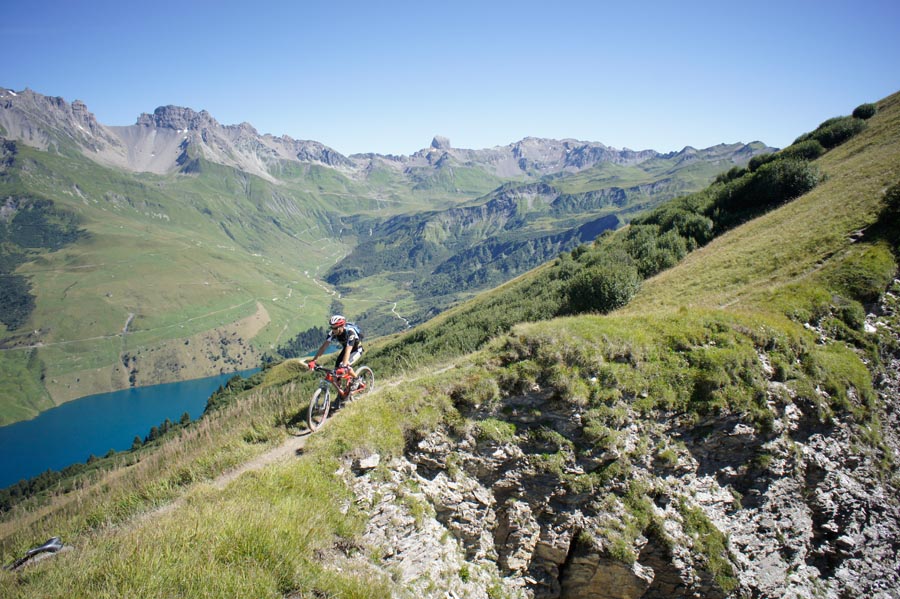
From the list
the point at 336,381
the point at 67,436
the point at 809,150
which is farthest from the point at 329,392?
the point at 67,436

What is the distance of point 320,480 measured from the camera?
416 inches

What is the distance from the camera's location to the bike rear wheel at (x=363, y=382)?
50.4ft

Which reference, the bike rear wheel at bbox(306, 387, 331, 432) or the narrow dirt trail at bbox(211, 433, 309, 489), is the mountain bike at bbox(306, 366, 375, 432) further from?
the narrow dirt trail at bbox(211, 433, 309, 489)

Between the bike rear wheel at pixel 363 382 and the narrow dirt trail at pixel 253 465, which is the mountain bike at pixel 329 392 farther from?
the narrow dirt trail at pixel 253 465

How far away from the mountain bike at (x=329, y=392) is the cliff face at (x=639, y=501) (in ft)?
8.32

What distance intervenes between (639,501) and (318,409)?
36.4 ft

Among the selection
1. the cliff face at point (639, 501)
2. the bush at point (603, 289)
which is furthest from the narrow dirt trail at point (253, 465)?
the bush at point (603, 289)

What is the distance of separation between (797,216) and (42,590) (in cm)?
4855

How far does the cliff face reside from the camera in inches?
501

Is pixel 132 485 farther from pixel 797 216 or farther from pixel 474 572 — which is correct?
pixel 797 216

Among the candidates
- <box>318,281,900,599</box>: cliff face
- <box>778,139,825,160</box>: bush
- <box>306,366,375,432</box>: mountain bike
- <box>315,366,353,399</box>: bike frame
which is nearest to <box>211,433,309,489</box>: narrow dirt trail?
<box>306,366,375,432</box>: mountain bike

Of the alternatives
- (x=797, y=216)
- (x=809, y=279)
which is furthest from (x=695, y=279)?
(x=797, y=216)

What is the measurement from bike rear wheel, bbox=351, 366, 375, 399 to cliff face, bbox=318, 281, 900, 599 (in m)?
3.55

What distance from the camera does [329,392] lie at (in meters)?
14.0
